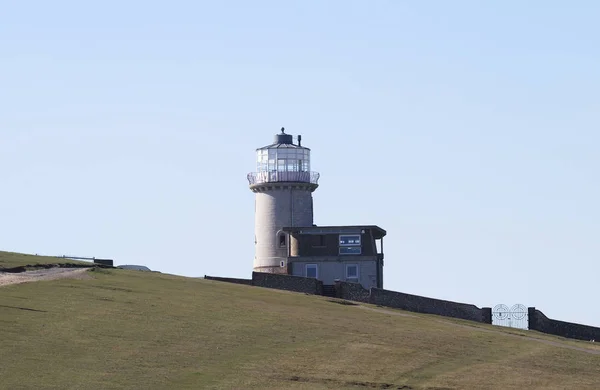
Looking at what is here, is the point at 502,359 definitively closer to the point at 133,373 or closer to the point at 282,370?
the point at 282,370

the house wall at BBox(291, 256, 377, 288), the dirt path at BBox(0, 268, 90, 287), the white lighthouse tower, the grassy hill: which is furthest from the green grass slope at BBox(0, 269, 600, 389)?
the white lighthouse tower

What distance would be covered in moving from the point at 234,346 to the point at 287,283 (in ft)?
110

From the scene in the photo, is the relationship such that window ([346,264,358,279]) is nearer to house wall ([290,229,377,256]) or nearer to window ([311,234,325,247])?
house wall ([290,229,377,256])

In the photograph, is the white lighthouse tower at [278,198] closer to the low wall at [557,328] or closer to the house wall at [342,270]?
the house wall at [342,270]

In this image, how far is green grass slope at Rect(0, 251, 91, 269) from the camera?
252 ft

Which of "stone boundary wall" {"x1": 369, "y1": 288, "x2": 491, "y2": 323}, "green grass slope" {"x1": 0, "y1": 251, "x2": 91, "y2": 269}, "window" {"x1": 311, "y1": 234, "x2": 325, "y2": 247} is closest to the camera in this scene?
"green grass slope" {"x1": 0, "y1": 251, "x2": 91, "y2": 269}

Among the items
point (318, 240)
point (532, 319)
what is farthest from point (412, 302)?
point (318, 240)

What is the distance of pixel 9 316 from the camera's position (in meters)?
55.6

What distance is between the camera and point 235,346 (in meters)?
56.6

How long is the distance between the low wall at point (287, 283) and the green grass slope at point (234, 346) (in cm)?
1164

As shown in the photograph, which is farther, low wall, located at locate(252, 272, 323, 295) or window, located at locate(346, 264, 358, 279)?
window, located at locate(346, 264, 358, 279)

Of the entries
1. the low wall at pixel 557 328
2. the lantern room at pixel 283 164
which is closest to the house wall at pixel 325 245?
the lantern room at pixel 283 164

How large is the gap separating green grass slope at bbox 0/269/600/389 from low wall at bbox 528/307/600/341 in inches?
540

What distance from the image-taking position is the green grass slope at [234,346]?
48.8 metres
